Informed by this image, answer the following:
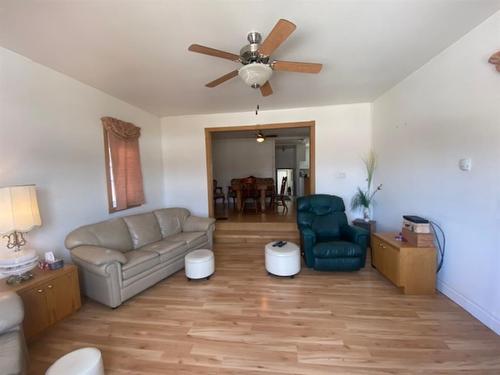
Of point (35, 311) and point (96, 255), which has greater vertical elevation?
point (96, 255)

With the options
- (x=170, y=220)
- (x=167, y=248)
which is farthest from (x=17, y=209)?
(x=170, y=220)

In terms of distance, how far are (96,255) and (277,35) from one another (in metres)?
2.65

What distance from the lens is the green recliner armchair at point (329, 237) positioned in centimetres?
296

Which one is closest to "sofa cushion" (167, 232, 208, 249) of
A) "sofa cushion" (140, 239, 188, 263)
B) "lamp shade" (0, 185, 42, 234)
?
"sofa cushion" (140, 239, 188, 263)

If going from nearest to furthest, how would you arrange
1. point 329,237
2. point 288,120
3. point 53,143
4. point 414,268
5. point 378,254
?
point 414,268 < point 53,143 < point 378,254 < point 329,237 < point 288,120

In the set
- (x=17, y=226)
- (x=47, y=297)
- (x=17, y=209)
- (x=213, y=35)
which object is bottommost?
(x=47, y=297)

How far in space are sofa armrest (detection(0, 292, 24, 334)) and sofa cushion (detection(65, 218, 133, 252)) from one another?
118 centimetres

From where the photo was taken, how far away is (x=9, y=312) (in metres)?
1.41

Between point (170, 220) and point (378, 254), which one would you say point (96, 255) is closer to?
point (170, 220)

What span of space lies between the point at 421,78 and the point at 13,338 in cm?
443

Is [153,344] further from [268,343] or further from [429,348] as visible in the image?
[429,348]

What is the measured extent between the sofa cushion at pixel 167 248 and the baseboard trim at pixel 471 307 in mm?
3244

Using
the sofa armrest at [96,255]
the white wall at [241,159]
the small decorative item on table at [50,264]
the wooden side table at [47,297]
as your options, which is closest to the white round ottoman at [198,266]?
the sofa armrest at [96,255]

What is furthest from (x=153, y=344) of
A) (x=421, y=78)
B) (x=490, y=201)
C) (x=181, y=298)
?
(x=421, y=78)
